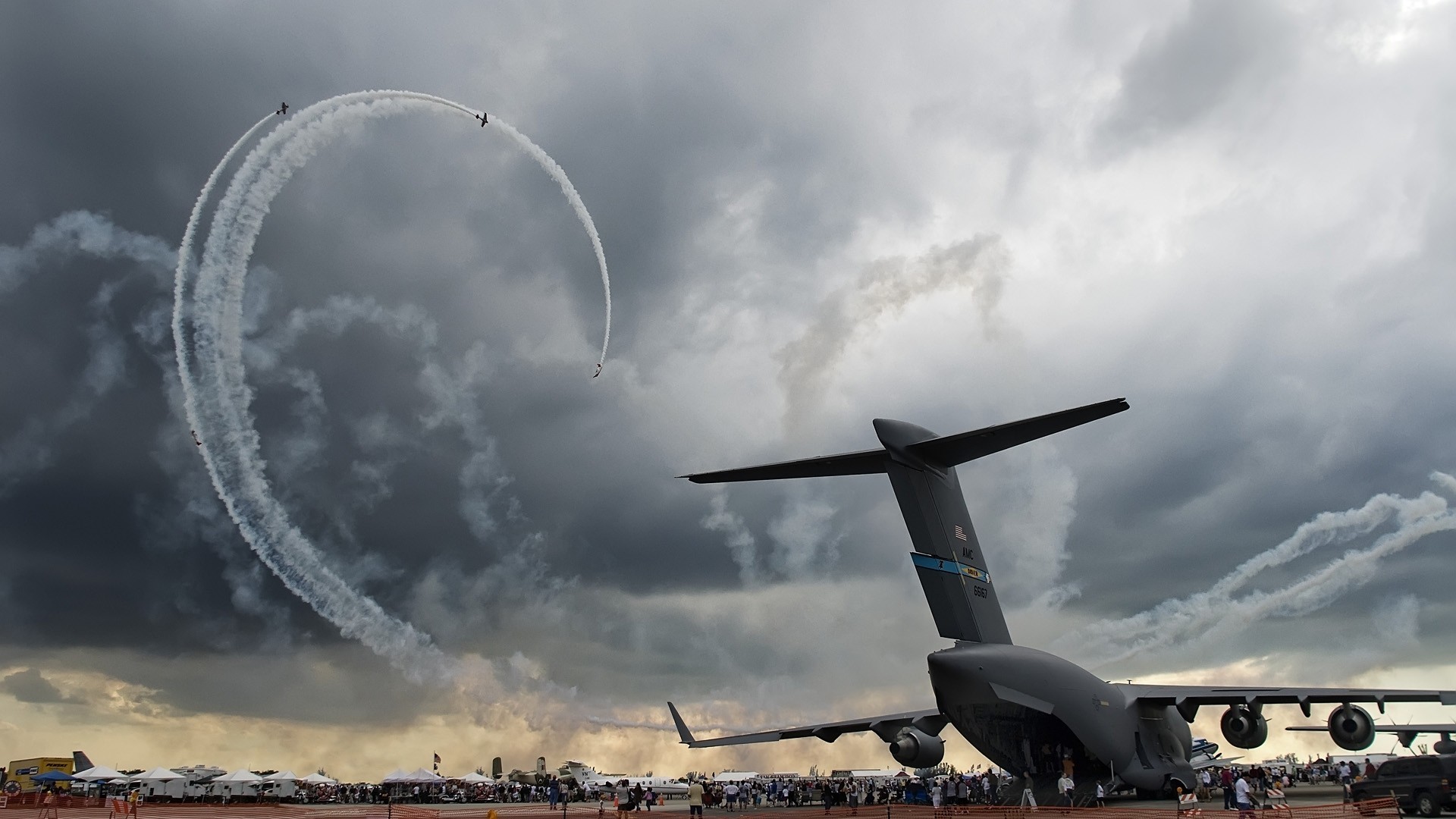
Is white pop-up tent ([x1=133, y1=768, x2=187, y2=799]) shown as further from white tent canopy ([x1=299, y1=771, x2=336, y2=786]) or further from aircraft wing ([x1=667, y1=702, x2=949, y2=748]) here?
aircraft wing ([x1=667, y1=702, x2=949, y2=748])

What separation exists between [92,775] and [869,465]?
49.2 m

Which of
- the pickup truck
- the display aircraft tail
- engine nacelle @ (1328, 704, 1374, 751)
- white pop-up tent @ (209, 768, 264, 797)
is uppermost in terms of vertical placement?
the display aircraft tail

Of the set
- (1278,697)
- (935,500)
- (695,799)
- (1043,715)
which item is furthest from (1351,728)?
(695,799)

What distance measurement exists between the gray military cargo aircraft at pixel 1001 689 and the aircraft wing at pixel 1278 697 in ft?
0.10

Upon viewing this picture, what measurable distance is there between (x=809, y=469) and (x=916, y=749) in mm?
8057

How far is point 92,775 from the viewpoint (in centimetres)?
5016

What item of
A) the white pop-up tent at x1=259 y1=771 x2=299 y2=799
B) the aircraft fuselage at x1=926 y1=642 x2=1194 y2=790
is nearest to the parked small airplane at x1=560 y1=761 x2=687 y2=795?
the white pop-up tent at x1=259 y1=771 x2=299 y2=799

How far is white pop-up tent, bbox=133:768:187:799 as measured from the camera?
46938 mm

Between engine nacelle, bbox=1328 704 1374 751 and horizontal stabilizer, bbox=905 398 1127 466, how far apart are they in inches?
430

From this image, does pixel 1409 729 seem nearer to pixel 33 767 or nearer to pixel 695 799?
pixel 695 799

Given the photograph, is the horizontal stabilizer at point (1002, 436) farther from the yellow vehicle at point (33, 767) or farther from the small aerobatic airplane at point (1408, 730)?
the yellow vehicle at point (33, 767)

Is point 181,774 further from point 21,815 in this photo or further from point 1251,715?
point 1251,715

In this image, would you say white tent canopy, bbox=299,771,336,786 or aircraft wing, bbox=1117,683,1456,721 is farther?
white tent canopy, bbox=299,771,336,786

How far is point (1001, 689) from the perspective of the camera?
68.3ft
